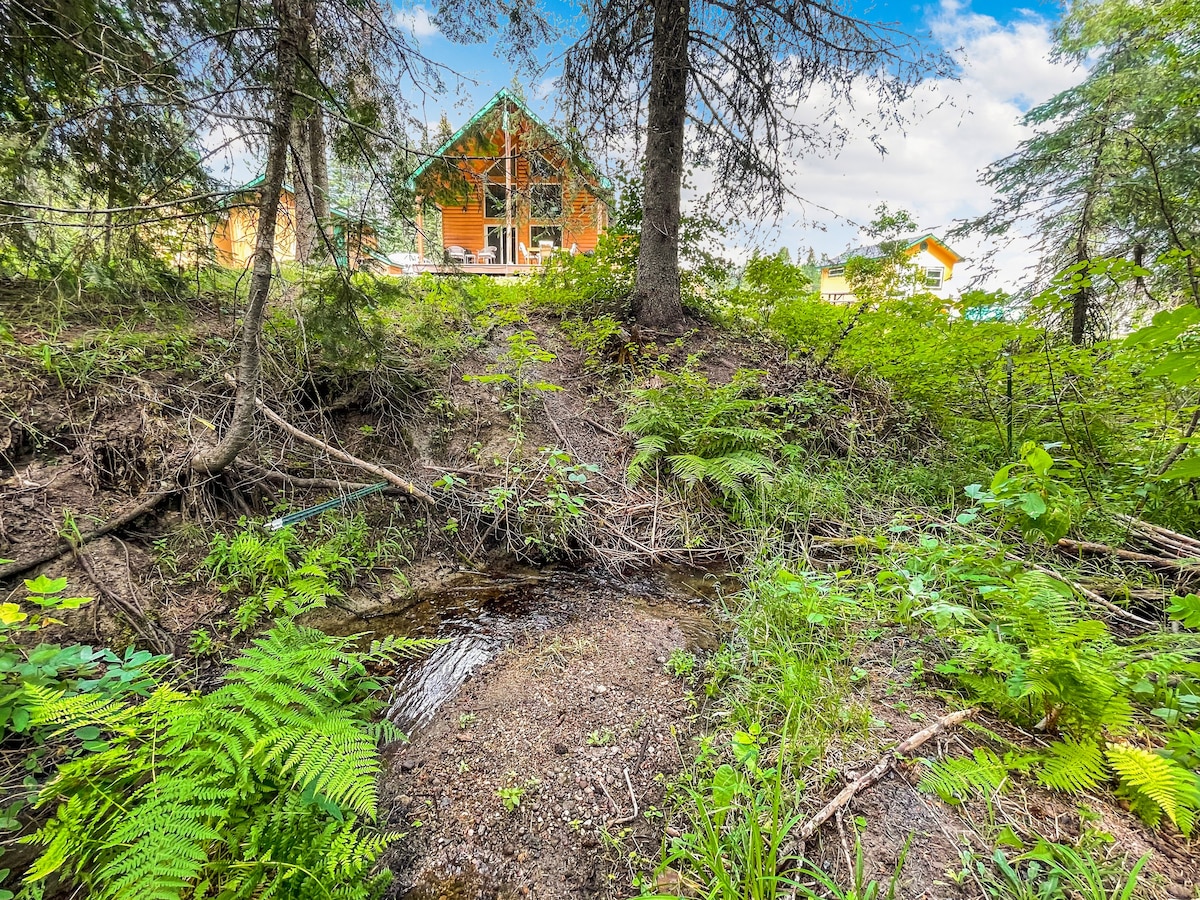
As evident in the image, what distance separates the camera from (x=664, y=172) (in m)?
5.15

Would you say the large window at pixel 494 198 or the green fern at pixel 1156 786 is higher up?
the large window at pixel 494 198

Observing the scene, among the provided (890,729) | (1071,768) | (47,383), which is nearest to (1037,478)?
(1071,768)

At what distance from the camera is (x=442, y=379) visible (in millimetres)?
4109

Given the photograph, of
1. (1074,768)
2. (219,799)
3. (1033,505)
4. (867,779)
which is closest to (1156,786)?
(1074,768)

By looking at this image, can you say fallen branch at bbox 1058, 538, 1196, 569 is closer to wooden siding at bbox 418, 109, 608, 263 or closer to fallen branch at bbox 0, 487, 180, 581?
wooden siding at bbox 418, 109, 608, 263

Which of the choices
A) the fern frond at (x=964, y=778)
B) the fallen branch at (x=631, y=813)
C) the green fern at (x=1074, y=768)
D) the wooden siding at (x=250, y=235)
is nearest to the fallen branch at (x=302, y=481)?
the wooden siding at (x=250, y=235)

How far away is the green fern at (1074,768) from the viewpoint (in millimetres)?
1214

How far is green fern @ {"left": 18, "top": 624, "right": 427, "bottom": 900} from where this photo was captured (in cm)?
113

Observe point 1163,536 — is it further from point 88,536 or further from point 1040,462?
point 88,536

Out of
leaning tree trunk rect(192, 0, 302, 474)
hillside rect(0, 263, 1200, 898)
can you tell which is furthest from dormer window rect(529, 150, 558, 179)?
leaning tree trunk rect(192, 0, 302, 474)

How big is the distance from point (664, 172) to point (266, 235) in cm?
450

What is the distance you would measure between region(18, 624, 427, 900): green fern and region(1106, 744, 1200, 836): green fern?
2.17m

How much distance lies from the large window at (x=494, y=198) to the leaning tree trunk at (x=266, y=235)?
1.12 meters

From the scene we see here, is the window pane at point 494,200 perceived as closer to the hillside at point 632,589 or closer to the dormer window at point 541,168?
the dormer window at point 541,168
